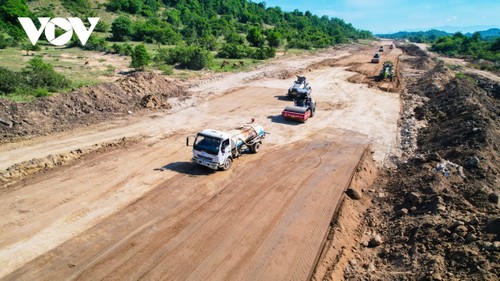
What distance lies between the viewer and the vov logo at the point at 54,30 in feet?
169

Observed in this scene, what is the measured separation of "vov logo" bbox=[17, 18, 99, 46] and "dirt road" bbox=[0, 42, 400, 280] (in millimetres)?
37995

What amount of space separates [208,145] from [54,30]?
5676 cm

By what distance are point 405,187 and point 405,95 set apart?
2323cm

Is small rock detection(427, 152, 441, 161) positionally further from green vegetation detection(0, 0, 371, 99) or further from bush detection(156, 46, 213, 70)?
bush detection(156, 46, 213, 70)

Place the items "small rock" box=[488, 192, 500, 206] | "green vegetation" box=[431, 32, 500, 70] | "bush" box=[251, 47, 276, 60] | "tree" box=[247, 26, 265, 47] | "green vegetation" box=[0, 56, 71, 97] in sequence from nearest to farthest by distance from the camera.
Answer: "small rock" box=[488, 192, 500, 206] → "green vegetation" box=[0, 56, 71, 97] → "bush" box=[251, 47, 276, 60] → "green vegetation" box=[431, 32, 500, 70] → "tree" box=[247, 26, 265, 47]

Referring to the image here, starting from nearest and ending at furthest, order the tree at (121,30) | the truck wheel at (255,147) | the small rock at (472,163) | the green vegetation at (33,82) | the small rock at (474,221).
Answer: the small rock at (474,221) < the small rock at (472,163) < the truck wheel at (255,147) < the green vegetation at (33,82) < the tree at (121,30)

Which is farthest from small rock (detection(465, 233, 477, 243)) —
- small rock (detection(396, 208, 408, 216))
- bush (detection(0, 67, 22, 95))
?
bush (detection(0, 67, 22, 95))

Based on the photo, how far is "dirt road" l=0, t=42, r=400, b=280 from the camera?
1043 centimetres

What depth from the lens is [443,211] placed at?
41.1 feet

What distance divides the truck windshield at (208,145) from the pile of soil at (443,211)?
749 cm

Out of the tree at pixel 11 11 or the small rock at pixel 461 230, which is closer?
the small rock at pixel 461 230

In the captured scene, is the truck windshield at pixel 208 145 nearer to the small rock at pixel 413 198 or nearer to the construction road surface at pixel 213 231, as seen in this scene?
the construction road surface at pixel 213 231

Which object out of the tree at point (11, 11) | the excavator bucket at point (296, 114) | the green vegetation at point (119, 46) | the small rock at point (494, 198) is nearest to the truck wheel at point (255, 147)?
the excavator bucket at point (296, 114)

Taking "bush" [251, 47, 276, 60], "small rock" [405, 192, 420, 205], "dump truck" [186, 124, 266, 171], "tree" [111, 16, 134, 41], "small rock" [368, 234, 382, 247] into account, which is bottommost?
"small rock" [368, 234, 382, 247]
